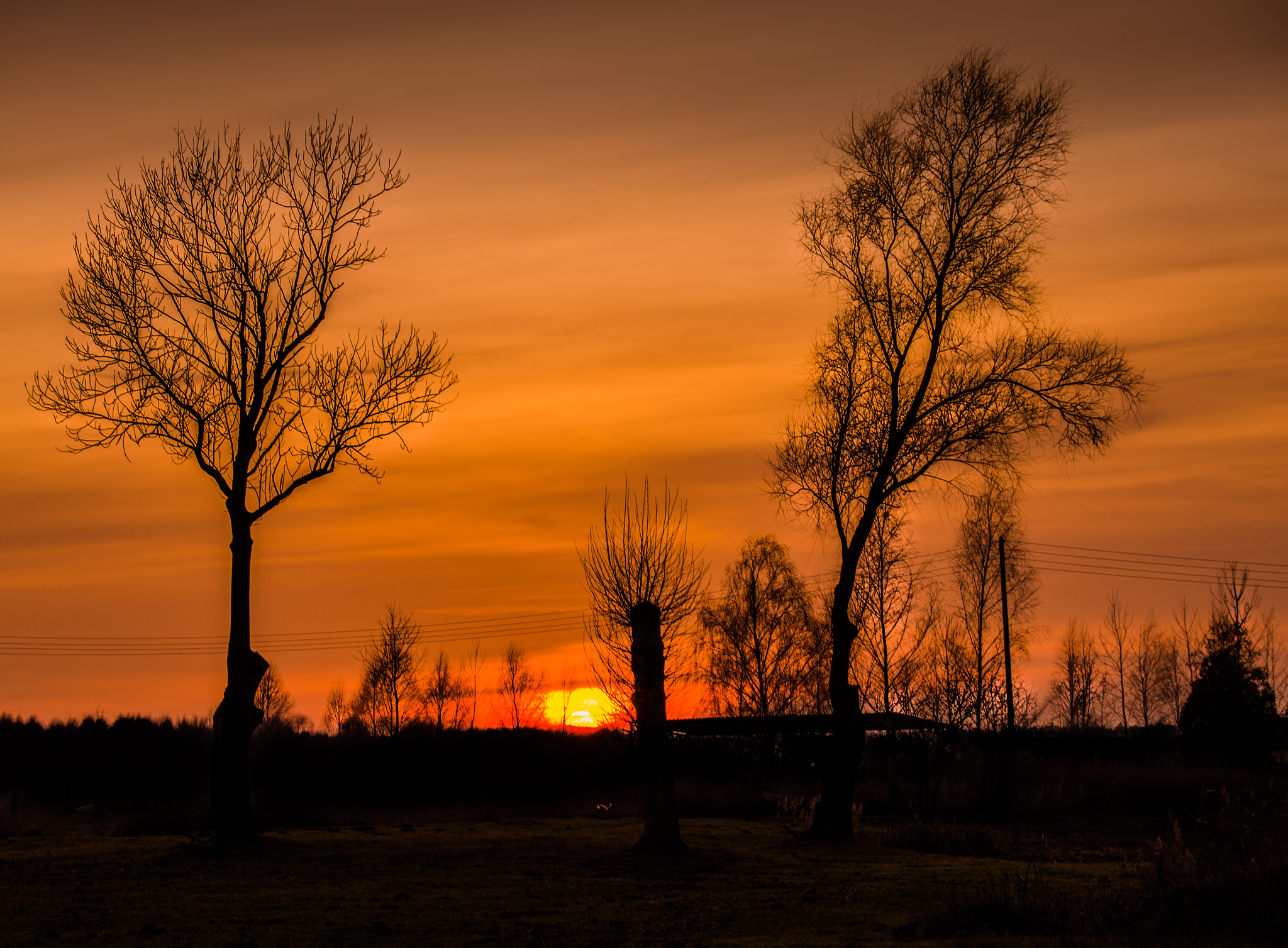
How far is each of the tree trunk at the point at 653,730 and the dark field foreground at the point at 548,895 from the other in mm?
610

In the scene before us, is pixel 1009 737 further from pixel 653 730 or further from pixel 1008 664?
pixel 653 730

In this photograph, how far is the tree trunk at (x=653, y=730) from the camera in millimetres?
18734

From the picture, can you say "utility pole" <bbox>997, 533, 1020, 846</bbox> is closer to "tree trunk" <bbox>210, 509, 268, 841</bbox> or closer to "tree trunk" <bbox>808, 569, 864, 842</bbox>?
"tree trunk" <bbox>808, 569, 864, 842</bbox>

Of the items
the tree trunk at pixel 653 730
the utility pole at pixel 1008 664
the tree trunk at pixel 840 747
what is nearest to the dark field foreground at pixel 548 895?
the tree trunk at pixel 653 730

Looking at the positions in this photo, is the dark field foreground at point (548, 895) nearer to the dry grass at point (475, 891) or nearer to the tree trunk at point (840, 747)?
the dry grass at point (475, 891)

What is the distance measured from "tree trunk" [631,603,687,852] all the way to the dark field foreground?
2.00ft

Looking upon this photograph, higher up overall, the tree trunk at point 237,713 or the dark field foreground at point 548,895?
the tree trunk at point 237,713

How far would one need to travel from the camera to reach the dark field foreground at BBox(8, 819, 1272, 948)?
11.5 m

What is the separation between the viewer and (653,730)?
62.6 feet

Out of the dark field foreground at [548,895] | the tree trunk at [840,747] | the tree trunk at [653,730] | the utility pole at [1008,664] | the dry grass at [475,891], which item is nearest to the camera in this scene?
the dark field foreground at [548,895]

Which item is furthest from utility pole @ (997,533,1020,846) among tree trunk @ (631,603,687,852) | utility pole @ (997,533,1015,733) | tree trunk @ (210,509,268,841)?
tree trunk @ (210,509,268,841)

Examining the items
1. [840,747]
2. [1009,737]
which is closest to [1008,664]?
[1009,737]

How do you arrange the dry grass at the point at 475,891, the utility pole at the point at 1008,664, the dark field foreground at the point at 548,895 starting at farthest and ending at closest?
the utility pole at the point at 1008,664 < the dry grass at the point at 475,891 < the dark field foreground at the point at 548,895

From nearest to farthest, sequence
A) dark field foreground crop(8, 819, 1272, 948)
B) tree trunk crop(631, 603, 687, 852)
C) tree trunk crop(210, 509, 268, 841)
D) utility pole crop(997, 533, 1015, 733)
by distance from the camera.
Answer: dark field foreground crop(8, 819, 1272, 948) < tree trunk crop(631, 603, 687, 852) < tree trunk crop(210, 509, 268, 841) < utility pole crop(997, 533, 1015, 733)
